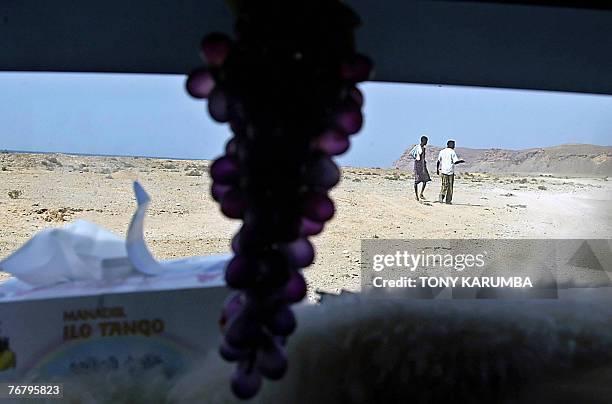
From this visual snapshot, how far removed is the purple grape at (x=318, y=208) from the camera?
28 centimetres

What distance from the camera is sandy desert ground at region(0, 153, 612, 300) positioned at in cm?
508

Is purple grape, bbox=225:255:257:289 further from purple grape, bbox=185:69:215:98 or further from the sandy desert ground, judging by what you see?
the sandy desert ground

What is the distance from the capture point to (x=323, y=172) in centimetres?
28

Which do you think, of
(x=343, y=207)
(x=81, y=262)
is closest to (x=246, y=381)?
(x=81, y=262)

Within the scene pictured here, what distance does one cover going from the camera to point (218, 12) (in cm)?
59

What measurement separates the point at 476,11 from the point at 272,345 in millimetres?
425

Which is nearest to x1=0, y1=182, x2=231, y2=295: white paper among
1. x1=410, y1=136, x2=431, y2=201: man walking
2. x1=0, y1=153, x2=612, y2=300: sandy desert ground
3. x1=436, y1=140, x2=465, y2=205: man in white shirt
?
x1=0, y1=153, x2=612, y2=300: sandy desert ground

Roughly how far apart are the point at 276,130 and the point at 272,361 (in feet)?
0.40

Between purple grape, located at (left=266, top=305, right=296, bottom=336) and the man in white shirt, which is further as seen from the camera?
the man in white shirt

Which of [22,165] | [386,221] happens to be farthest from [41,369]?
[22,165]

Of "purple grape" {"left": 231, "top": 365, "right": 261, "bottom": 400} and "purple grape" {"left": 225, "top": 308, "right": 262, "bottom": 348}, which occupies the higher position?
"purple grape" {"left": 225, "top": 308, "right": 262, "bottom": 348}

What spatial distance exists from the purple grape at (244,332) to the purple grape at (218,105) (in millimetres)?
97

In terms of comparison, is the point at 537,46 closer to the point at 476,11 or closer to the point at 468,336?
the point at 476,11

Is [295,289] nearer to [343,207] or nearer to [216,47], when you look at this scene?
[216,47]
